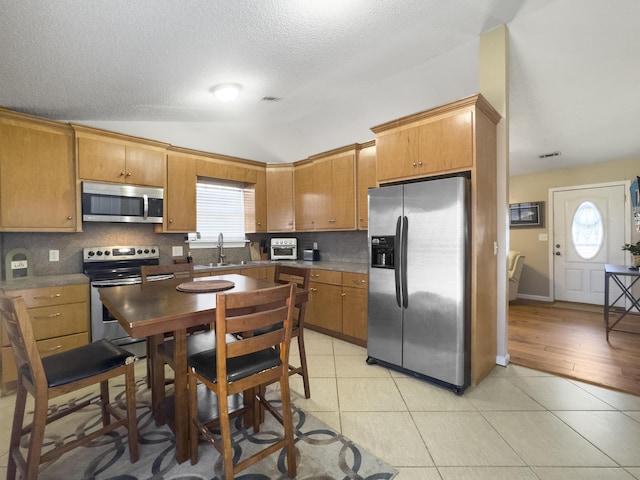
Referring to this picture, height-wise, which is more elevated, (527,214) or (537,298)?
(527,214)

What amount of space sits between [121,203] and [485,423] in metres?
3.76

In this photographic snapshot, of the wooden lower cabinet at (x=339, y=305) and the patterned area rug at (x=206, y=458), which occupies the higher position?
the wooden lower cabinet at (x=339, y=305)

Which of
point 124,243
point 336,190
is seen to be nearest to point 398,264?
point 336,190

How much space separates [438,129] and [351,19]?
1.08 meters

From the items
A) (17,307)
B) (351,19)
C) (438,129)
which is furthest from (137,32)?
(438,129)

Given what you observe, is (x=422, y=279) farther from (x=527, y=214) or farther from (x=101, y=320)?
(x=527, y=214)

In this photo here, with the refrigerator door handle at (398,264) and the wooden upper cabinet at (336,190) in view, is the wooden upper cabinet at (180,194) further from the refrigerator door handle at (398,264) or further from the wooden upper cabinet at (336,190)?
the refrigerator door handle at (398,264)

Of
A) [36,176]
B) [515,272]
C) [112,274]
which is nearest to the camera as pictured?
[36,176]

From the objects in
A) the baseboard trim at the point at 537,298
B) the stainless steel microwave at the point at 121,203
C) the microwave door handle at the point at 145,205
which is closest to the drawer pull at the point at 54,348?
the stainless steel microwave at the point at 121,203

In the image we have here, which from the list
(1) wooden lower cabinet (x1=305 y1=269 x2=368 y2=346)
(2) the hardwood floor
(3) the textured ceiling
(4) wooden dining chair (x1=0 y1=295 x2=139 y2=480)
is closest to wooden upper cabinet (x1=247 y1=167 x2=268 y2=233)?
(3) the textured ceiling

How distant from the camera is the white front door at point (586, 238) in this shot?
4.84 metres

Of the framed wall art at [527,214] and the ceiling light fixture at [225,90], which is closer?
the ceiling light fixture at [225,90]

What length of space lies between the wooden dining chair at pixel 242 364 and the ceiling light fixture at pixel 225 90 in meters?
1.88

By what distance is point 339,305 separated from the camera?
352 centimetres
